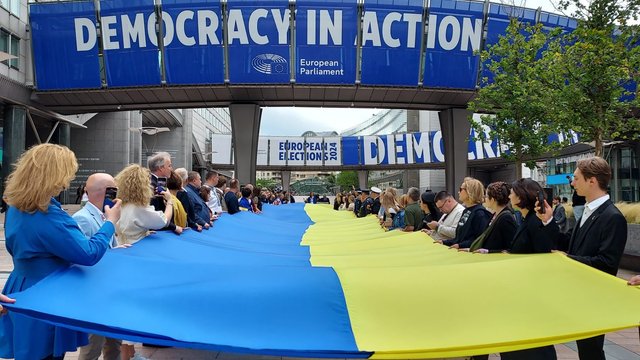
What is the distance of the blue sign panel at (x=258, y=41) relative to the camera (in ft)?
73.9

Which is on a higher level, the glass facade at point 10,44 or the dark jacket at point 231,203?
the glass facade at point 10,44

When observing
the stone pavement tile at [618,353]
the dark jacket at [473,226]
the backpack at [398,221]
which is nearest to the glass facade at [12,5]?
the backpack at [398,221]


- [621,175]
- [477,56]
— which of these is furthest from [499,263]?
[621,175]

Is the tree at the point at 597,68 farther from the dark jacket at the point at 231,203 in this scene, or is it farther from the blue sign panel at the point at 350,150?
the blue sign panel at the point at 350,150

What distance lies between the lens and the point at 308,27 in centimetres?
2294

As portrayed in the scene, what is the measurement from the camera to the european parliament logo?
23078 mm

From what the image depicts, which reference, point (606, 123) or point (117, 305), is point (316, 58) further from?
point (117, 305)

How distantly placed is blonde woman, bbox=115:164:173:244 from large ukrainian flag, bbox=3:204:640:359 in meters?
0.90

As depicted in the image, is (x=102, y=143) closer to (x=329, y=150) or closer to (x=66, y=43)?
(x=66, y=43)

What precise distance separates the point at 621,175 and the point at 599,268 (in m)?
45.6

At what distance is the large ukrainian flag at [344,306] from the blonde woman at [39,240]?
20 cm

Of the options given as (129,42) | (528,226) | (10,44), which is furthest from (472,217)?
(10,44)

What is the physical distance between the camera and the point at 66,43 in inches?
918

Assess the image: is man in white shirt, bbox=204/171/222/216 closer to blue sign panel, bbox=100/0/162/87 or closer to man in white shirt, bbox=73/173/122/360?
man in white shirt, bbox=73/173/122/360
